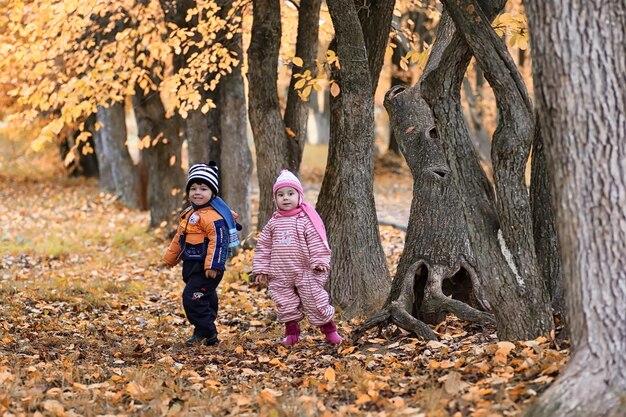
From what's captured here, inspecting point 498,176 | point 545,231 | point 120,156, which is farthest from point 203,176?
point 120,156

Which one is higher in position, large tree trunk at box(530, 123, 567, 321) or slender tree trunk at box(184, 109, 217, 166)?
slender tree trunk at box(184, 109, 217, 166)

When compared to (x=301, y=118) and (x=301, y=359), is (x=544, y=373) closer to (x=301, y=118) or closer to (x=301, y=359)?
(x=301, y=359)

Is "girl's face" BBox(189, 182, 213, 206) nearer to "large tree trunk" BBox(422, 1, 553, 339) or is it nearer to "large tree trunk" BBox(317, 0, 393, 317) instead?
"large tree trunk" BBox(317, 0, 393, 317)

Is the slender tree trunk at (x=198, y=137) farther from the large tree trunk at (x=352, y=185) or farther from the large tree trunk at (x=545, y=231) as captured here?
the large tree trunk at (x=545, y=231)

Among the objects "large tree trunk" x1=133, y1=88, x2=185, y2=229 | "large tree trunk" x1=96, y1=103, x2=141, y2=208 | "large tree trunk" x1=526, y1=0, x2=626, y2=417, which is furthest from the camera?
"large tree trunk" x1=96, y1=103, x2=141, y2=208

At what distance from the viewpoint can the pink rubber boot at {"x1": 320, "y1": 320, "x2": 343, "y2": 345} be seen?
24.3 feet

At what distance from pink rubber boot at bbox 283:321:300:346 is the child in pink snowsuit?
42 mm

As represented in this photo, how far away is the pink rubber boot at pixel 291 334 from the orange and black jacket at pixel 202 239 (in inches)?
31.8

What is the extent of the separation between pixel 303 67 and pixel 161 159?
6980mm

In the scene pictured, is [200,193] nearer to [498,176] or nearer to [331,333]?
[331,333]

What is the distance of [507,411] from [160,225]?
12801 mm

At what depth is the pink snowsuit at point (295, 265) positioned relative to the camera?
23.8 ft

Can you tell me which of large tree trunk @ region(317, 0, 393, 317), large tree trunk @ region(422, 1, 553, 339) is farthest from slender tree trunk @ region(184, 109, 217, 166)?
A: large tree trunk @ region(422, 1, 553, 339)

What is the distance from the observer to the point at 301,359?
6.86 m
